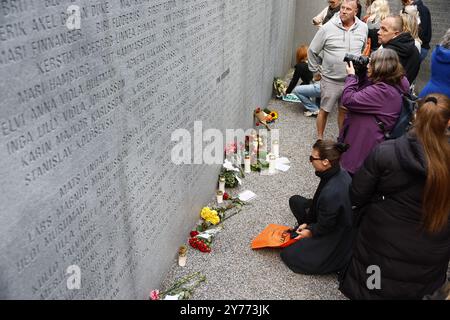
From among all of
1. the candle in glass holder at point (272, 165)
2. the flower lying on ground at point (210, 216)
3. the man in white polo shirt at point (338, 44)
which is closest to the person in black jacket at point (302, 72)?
the man in white polo shirt at point (338, 44)

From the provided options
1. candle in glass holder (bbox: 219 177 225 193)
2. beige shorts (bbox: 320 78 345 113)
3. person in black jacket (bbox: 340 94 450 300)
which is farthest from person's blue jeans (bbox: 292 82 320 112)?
person in black jacket (bbox: 340 94 450 300)

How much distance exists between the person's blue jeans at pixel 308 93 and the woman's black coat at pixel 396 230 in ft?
15.0

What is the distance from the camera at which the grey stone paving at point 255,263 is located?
3.40m

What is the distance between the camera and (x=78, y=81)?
1938mm

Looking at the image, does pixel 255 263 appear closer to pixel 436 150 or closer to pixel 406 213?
pixel 406 213

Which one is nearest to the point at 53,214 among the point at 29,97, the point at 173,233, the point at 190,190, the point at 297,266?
the point at 29,97

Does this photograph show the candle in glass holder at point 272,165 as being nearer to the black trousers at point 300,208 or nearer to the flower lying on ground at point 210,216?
the black trousers at point 300,208

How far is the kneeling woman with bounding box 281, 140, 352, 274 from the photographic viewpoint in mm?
3396

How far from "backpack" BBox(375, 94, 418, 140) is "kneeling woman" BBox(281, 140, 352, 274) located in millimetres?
809

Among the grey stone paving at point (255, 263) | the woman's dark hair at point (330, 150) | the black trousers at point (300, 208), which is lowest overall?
the grey stone paving at point (255, 263)

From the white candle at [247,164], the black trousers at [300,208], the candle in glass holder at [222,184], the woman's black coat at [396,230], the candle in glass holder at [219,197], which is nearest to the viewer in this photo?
the woman's black coat at [396,230]

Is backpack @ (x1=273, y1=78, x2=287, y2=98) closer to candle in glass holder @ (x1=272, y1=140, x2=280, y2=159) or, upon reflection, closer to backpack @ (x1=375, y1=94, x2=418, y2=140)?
candle in glass holder @ (x1=272, y1=140, x2=280, y2=159)

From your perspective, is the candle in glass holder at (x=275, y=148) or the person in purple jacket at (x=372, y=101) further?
the candle in glass holder at (x=275, y=148)
